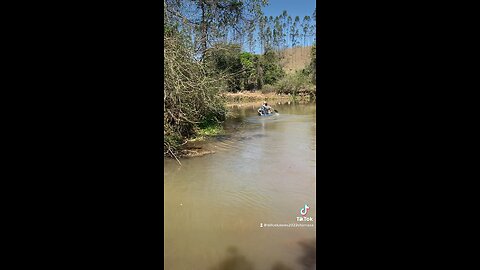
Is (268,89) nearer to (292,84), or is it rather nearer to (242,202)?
(292,84)

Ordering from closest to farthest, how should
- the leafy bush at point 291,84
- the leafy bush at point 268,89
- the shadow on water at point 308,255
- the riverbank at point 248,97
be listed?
the shadow on water at point 308,255 < the leafy bush at point 291,84 < the riverbank at point 248,97 < the leafy bush at point 268,89

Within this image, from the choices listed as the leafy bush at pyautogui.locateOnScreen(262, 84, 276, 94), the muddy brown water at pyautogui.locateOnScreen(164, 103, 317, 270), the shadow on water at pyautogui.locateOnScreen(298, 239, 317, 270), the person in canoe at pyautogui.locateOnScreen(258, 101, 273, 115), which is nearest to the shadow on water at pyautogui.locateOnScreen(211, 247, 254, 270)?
the muddy brown water at pyautogui.locateOnScreen(164, 103, 317, 270)

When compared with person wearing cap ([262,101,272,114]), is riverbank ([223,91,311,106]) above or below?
above

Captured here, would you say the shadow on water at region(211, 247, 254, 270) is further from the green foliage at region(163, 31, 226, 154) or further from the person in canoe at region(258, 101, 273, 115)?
the person in canoe at region(258, 101, 273, 115)

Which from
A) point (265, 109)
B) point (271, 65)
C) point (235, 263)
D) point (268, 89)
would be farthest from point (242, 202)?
point (265, 109)

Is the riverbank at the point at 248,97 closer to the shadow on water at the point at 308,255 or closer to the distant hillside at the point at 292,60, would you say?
the distant hillside at the point at 292,60

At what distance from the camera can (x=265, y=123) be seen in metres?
5.42

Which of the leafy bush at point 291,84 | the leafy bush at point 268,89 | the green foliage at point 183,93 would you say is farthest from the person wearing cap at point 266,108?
the green foliage at point 183,93

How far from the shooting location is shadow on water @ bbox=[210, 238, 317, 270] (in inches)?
92.6

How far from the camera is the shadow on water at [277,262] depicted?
2.35 metres

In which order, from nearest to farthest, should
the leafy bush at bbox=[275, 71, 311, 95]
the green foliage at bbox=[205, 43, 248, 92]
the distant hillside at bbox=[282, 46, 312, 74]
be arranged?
the distant hillside at bbox=[282, 46, 312, 74] < the leafy bush at bbox=[275, 71, 311, 95] < the green foliage at bbox=[205, 43, 248, 92]
